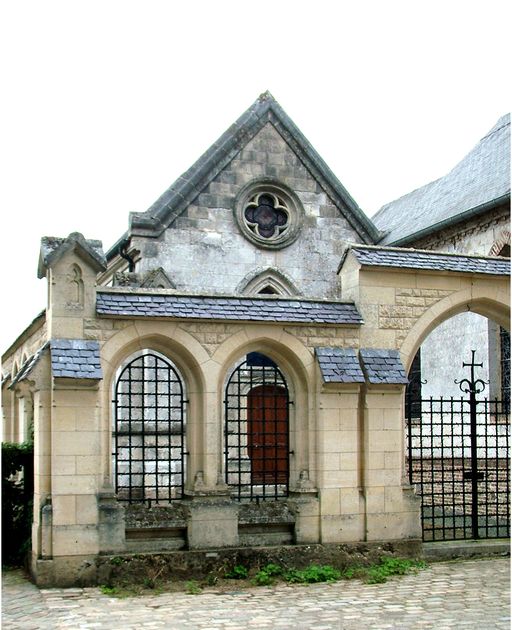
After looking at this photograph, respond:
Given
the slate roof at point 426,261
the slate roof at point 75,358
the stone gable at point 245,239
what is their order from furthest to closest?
A: the stone gable at point 245,239 → the slate roof at point 426,261 → the slate roof at point 75,358

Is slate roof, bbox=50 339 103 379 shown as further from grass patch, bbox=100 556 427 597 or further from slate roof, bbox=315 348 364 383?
slate roof, bbox=315 348 364 383

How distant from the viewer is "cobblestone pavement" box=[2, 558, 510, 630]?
26.9ft

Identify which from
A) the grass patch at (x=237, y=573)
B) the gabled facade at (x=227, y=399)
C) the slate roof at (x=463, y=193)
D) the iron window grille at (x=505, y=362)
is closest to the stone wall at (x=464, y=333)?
the iron window grille at (x=505, y=362)

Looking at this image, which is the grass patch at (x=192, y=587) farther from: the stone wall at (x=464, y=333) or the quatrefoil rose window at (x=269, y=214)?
the stone wall at (x=464, y=333)

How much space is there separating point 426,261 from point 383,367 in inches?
63.5

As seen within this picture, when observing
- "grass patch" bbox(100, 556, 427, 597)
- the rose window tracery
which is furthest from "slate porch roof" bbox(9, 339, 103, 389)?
the rose window tracery

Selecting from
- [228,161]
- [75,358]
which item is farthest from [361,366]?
[228,161]

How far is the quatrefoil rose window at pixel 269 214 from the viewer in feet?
60.5

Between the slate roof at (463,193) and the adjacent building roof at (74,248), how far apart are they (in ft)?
34.6

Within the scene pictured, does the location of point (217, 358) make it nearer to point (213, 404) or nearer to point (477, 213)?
point (213, 404)

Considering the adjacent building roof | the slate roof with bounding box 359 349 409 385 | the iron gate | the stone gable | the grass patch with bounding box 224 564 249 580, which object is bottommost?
the grass patch with bounding box 224 564 249 580

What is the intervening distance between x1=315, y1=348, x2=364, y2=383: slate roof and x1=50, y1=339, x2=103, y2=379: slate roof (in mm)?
2780

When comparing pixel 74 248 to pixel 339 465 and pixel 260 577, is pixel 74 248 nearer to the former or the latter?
pixel 339 465

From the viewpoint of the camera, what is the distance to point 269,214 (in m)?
18.8
